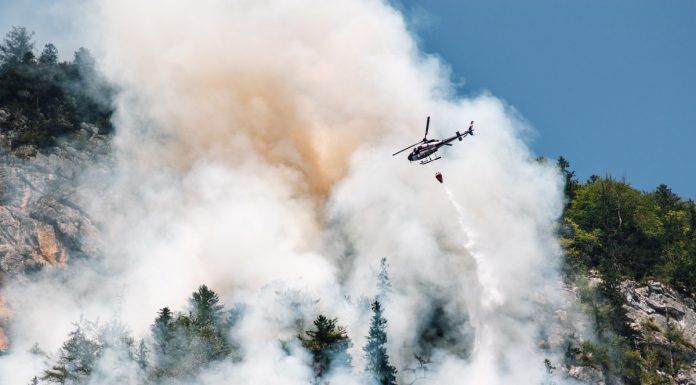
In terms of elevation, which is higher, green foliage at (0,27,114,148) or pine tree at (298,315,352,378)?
green foliage at (0,27,114,148)

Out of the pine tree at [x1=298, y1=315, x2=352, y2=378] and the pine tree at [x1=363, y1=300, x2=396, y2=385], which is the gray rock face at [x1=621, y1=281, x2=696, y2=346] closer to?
the pine tree at [x1=363, y1=300, x2=396, y2=385]

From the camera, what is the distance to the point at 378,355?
129ft

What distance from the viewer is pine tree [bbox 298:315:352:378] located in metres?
37.0

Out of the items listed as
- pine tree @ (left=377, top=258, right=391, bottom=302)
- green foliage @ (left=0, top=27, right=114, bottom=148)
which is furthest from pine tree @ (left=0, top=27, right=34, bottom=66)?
pine tree @ (left=377, top=258, right=391, bottom=302)

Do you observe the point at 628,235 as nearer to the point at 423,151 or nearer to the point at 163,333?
the point at 423,151

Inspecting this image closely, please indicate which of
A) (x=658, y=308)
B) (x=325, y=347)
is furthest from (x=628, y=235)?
(x=325, y=347)

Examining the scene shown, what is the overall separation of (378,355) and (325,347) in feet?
13.1

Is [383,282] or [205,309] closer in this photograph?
[205,309]

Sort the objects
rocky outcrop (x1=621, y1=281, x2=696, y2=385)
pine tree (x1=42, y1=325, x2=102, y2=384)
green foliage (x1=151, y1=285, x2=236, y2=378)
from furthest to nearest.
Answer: rocky outcrop (x1=621, y1=281, x2=696, y2=385) → green foliage (x1=151, y1=285, x2=236, y2=378) → pine tree (x1=42, y1=325, x2=102, y2=384)

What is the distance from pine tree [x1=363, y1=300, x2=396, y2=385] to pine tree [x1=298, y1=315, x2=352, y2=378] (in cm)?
245

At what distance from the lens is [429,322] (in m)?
45.5

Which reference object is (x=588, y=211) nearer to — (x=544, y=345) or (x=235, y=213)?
(x=544, y=345)

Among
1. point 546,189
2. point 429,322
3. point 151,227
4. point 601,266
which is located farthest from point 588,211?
point 151,227

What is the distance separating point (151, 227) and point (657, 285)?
3639 centimetres
